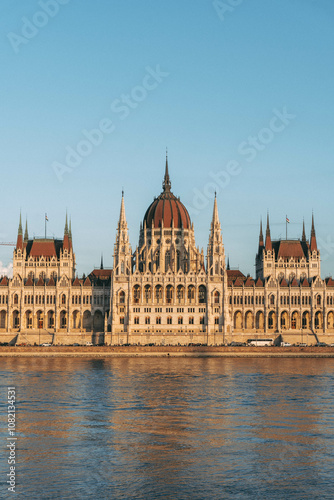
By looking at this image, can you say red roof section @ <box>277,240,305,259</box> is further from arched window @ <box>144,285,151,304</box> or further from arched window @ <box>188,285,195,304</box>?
arched window @ <box>144,285,151,304</box>

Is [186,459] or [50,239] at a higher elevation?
[50,239]

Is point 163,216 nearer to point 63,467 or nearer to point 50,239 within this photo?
point 50,239

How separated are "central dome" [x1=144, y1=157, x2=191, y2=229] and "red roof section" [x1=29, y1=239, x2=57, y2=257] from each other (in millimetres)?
21576

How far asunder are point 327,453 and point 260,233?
12555cm

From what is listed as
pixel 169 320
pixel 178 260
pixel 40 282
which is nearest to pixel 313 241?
pixel 178 260

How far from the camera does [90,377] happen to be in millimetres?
92312

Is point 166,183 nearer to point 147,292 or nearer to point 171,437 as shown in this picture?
point 147,292

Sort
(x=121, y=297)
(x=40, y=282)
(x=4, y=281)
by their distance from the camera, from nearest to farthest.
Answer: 1. (x=121, y=297)
2. (x=4, y=281)
3. (x=40, y=282)

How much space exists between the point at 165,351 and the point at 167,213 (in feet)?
127

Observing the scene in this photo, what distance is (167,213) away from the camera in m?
167

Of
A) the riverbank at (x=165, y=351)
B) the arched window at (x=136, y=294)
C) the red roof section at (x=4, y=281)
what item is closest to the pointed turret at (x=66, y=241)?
the red roof section at (x=4, y=281)

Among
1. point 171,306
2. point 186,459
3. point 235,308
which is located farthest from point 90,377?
point 235,308

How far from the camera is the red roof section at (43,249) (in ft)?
545

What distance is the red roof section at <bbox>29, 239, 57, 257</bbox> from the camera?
166 meters
